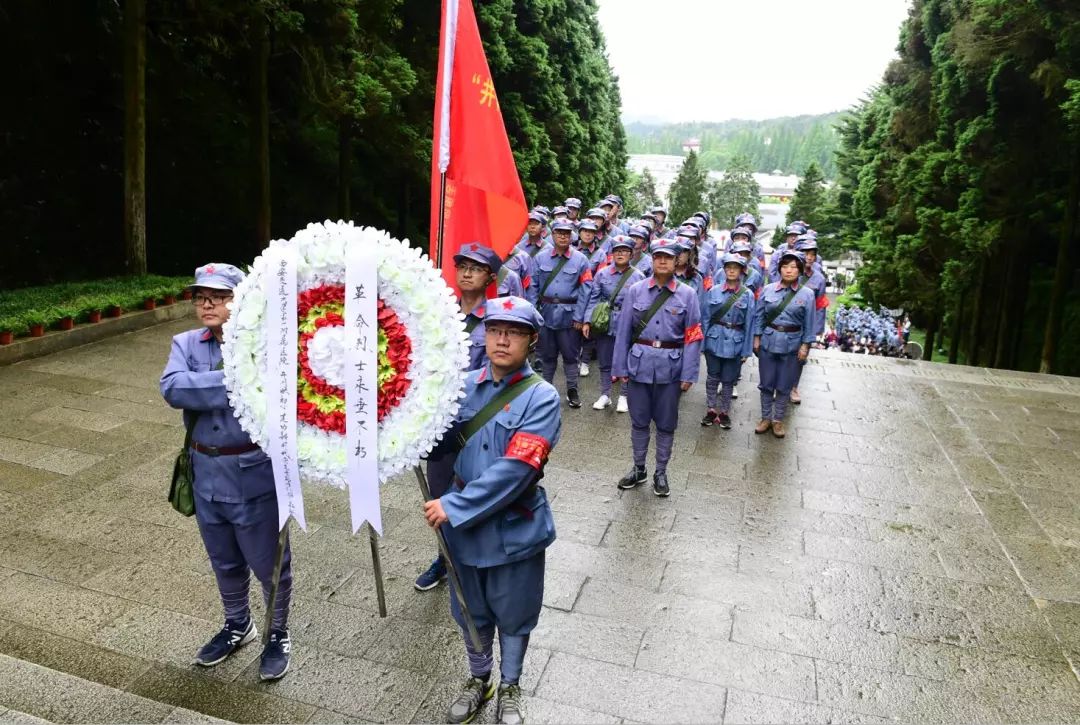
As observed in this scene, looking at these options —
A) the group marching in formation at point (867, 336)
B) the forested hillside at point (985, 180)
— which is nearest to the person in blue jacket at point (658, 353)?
the forested hillside at point (985, 180)

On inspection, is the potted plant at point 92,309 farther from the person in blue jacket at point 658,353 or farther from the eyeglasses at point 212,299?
the eyeglasses at point 212,299

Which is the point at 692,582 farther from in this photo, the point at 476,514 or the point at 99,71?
the point at 99,71

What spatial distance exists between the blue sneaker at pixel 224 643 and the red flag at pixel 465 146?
6.85ft

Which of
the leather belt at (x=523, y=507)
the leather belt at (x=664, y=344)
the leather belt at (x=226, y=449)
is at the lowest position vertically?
the leather belt at (x=523, y=507)

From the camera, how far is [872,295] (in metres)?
21.9

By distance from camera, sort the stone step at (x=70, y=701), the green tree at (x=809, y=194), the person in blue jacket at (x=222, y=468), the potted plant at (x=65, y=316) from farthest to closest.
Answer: the green tree at (x=809, y=194) → the potted plant at (x=65, y=316) → the person in blue jacket at (x=222, y=468) → the stone step at (x=70, y=701)

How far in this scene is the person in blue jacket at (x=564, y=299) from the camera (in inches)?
360

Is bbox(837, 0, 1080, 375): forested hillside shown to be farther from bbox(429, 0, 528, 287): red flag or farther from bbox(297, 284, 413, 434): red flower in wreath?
bbox(297, 284, 413, 434): red flower in wreath

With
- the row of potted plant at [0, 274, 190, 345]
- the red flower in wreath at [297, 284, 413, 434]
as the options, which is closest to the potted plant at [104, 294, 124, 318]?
the row of potted plant at [0, 274, 190, 345]

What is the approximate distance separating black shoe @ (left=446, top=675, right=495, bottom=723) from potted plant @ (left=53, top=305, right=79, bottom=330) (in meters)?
7.81

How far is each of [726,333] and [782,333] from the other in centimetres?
57

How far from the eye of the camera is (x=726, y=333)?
27.6 feet

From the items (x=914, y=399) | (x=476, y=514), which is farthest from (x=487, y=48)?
(x=476, y=514)

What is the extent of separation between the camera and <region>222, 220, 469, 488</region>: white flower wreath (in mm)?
3047
